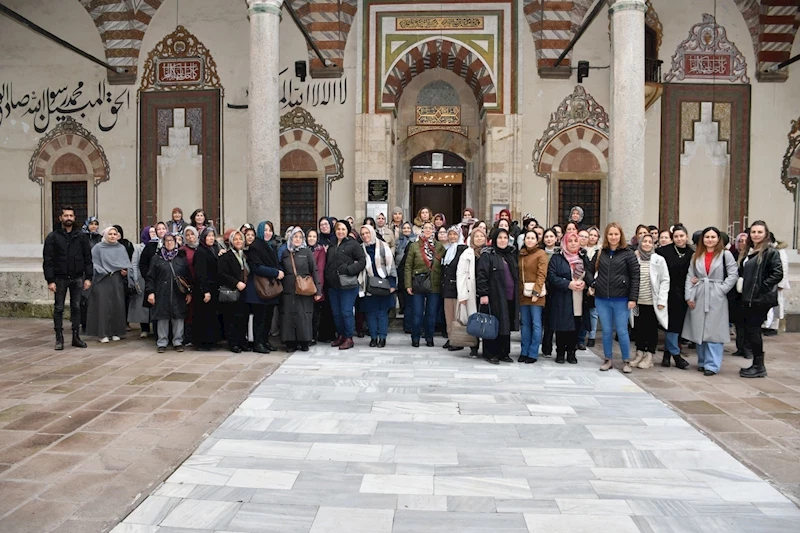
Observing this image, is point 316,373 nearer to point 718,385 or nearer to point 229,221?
point 718,385

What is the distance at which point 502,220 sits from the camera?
638cm

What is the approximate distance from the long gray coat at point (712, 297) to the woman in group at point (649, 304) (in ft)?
0.76

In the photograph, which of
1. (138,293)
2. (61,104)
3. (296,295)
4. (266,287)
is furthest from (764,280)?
(61,104)

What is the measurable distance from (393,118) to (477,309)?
Answer: 22.1 ft

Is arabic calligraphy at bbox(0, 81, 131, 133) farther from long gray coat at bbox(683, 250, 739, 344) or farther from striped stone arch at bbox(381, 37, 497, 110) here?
long gray coat at bbox(683, 250, 739, 344)

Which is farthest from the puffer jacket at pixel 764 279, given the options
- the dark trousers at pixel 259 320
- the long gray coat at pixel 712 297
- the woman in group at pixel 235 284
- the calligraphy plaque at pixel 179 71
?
the calligraphy plaque at pixel 179 71

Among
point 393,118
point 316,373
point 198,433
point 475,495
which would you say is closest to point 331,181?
point 393,118

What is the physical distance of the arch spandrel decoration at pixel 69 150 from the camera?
40.0 ft

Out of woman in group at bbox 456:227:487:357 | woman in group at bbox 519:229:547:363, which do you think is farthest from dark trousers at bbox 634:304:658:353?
woman in group at bbox 456:227:487:357

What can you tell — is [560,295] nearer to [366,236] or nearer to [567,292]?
[567,292]

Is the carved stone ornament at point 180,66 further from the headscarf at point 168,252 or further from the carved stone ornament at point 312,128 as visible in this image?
the headscarf at point 168,252

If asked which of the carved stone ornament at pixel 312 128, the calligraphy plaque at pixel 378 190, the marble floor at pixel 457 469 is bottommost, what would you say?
the marble floor at pixel 457 469

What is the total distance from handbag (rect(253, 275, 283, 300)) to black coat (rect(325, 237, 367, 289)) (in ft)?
1.73

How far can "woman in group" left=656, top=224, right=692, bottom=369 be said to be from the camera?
5621 mm
